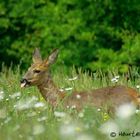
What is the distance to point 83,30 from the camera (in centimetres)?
2108

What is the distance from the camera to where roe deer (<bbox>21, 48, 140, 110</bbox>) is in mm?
9419

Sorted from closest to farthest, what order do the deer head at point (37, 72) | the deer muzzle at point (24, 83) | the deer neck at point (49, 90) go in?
1. the deer neck at point (49, 90)
2. the deer muzzle at point (24, 83)
3. the deer head at point (37, 72)

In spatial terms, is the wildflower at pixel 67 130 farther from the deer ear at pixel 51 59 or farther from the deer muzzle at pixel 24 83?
the deer ear at pixel 51 59

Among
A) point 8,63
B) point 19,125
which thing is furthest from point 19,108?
point 8,63

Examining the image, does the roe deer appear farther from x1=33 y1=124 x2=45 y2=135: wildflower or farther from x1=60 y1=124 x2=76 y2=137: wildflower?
x1=60 y1=124 x2=76 y2=137: wildflower

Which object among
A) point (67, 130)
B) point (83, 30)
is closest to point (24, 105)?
point (67, 130)

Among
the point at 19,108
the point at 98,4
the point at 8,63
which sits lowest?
the point at 8,63

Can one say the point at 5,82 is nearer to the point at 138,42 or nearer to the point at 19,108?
the point at 19,108

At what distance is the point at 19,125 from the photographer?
7020mm

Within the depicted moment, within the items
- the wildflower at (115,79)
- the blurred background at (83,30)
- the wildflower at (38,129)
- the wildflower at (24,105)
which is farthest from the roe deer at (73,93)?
the blurred background at (83,30)

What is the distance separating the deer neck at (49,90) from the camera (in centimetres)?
1028

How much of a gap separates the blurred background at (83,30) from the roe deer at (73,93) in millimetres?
8631

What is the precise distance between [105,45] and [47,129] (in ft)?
47.0

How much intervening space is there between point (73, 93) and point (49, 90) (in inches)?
19.3
